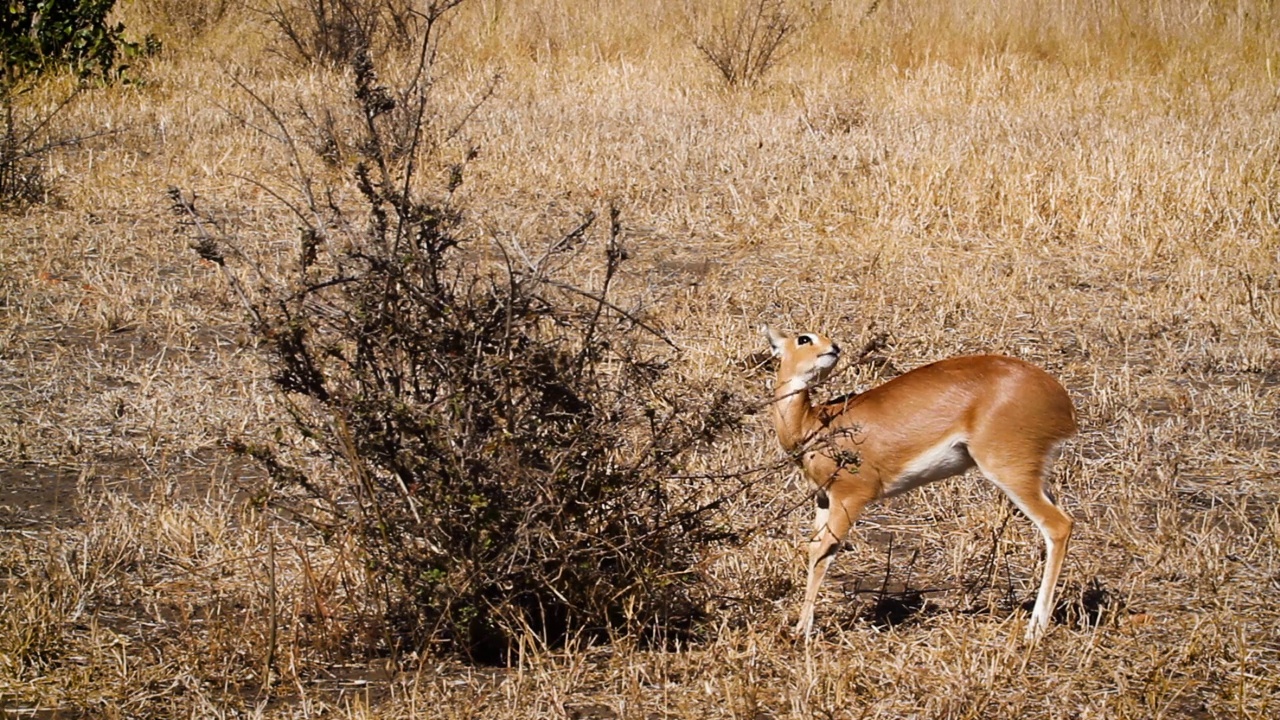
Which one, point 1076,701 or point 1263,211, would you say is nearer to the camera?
point 1076,701

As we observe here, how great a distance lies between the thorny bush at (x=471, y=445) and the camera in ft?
13.6

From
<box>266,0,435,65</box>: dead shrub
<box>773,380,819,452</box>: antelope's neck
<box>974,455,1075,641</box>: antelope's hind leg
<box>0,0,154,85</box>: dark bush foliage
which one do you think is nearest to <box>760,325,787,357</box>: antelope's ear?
<box>773,380,819,452</box>: antelope's neck

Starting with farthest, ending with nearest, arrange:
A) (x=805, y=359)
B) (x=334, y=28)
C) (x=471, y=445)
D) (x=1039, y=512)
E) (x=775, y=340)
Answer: (x=334, y=28) → (x=775, y=340) → (x=805, y=359) → (x=1039, y=512) → (x=471, y=445)

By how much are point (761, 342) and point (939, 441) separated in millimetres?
2897

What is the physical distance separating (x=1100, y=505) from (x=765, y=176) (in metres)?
5.08

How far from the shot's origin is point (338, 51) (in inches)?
548

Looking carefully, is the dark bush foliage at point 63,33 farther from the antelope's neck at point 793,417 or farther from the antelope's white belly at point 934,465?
the antelope's white belly at point 934,465

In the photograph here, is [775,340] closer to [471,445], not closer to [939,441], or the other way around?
[939,441]

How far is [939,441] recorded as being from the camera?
461 cm

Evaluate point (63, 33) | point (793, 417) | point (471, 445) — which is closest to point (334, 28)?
point (63, 33)

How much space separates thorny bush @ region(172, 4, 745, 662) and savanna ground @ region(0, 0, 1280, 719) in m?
0.18

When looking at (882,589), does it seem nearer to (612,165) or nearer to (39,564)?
(39,564)

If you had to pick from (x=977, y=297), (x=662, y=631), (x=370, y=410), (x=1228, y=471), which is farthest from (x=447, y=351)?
(x=977, y=297)

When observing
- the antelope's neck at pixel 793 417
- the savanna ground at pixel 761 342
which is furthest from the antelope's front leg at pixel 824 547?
the antelope's neck at pixel 793 417
